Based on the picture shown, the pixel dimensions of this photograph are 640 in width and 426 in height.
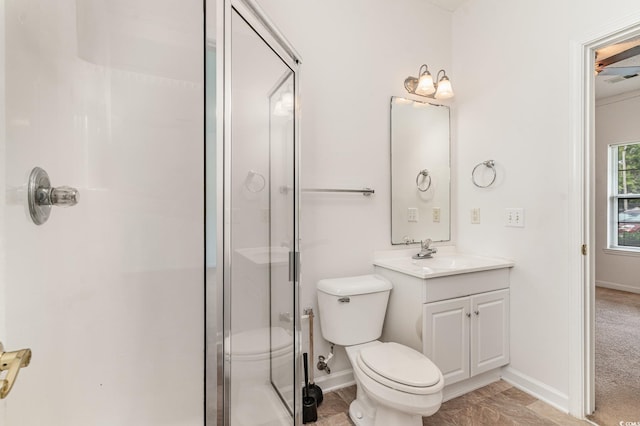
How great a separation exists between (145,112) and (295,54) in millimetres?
730

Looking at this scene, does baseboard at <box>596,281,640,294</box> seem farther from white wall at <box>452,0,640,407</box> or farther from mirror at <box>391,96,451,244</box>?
mirror at <box>391,96,451,244</box>

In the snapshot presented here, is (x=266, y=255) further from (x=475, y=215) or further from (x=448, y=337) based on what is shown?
(x=475, y=215)

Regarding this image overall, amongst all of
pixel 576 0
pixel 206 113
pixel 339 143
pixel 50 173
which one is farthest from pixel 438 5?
pixel 50 173

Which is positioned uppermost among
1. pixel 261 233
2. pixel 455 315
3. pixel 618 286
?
pixel 261 233

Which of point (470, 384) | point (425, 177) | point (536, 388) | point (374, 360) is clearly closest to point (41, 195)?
point (374, 360)

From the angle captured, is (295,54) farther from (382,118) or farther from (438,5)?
(438,5)

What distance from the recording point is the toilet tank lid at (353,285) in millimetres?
1710

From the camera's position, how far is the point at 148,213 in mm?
A: 1225

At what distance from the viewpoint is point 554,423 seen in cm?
159

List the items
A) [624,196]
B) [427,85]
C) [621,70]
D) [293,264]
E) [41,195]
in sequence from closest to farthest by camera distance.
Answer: [41,195], [293,264], [427,85], [621,70], [624,196]

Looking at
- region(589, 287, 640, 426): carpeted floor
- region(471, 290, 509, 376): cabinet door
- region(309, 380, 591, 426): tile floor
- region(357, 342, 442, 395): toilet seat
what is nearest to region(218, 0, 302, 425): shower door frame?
region(357, 342, 442, 395): toilet seat

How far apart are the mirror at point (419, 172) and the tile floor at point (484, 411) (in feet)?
3.34

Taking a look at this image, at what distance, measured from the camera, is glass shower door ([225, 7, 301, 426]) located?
1036mm

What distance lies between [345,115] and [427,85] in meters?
0.65
